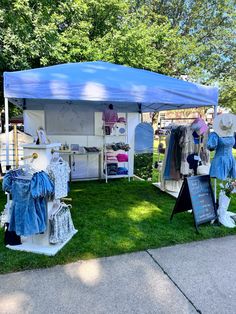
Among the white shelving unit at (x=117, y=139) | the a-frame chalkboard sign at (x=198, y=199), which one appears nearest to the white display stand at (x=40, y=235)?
the a-frame chalkboard sign at (x=198, y=199)

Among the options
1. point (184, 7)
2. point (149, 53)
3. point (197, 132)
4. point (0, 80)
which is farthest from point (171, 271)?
point (184, 7)

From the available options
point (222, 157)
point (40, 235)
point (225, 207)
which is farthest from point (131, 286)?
point (222, 157)

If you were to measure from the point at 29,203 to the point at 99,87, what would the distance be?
1688 millimetres

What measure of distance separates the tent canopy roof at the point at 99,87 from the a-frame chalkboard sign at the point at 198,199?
1196 millimetres

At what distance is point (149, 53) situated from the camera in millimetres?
10867

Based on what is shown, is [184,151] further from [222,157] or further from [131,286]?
[131,286]

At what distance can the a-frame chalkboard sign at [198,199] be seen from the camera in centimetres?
356

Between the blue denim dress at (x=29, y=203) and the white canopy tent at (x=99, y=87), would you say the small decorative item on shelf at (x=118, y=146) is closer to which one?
the white canopy tent at (x=99, y=87)

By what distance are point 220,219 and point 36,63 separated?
25.6ft

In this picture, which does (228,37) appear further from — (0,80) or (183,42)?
(0,80)

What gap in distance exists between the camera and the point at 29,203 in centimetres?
281

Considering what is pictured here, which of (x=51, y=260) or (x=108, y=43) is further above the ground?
(x=108, y=43)

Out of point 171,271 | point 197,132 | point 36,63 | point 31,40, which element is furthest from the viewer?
point 36,63

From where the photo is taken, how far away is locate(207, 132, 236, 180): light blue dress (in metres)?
3.64
